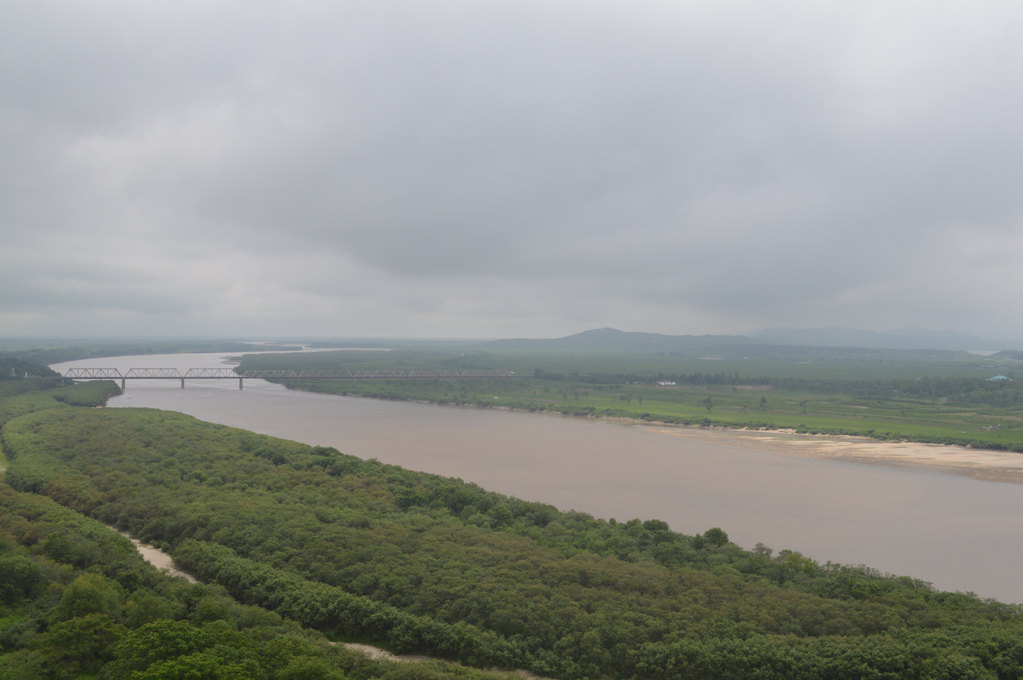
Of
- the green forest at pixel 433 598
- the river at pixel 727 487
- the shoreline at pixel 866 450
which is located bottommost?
the river at pixel 727 487

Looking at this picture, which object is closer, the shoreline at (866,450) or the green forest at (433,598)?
the green forest at (433,598)

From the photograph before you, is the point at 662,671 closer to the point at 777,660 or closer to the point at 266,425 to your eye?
the point at 777,660

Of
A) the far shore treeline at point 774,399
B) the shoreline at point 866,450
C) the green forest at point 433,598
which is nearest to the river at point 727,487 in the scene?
the shoreline at point 866,450

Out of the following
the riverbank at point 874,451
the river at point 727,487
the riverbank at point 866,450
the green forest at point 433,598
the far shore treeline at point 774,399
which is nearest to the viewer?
the green forest at point 433,598

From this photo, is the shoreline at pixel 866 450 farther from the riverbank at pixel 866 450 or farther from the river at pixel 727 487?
the river at pixel 727 487

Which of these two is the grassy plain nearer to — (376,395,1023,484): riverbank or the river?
(376,395,1023,484): riverbank

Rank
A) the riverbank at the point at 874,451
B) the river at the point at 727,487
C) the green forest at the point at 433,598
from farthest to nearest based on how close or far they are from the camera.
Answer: the riverbank at the point at 874,451
the river at the point at 727,487
the green forest at the point at 433,598

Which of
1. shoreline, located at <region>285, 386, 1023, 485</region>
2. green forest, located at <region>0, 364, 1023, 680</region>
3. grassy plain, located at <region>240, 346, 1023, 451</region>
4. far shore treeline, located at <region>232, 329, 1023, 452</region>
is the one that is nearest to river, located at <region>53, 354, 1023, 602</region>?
shoreline, located at <region>285, 386, 1023, 485</region>
